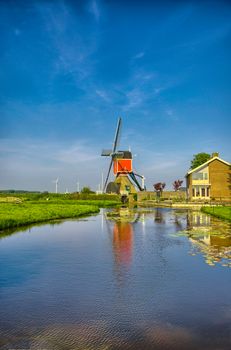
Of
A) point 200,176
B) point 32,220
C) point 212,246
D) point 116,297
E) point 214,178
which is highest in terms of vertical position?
point 200,176

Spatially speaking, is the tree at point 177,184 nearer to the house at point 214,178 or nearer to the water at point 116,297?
the house at point 214,178

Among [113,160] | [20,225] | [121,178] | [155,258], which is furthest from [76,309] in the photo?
[113,160]

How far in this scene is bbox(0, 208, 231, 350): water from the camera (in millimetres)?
6055

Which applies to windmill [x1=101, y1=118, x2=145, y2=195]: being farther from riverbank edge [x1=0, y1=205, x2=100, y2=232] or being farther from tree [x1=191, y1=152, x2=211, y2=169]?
riverbank edge [x1=0, y1=205, x2=100, y2=232]

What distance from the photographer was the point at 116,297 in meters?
8.40

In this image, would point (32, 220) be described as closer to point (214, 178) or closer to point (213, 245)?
point (213, 245)

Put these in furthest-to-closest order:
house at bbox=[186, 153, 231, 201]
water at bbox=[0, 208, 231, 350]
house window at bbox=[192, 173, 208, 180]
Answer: house window at bbox=[192, 173, 208, 180] → house at bbox=[186, 153, 231, 201] → water at bbox=[0, 208, 231, 350]

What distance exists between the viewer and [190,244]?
16328mm

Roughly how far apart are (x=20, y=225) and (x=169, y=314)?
63.6 ft

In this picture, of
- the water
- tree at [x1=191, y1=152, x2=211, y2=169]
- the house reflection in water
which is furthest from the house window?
the water

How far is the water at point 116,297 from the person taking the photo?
605 centimetres

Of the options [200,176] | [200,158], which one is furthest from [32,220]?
[200,158]

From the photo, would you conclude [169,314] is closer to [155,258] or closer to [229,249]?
[155,258]

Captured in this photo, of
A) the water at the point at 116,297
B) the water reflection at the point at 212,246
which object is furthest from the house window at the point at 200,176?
the water at the point at 116,297
